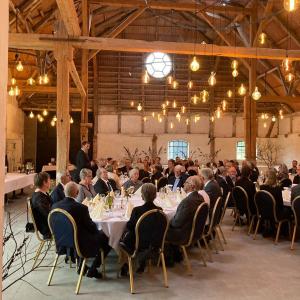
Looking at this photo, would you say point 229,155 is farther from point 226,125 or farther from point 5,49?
point 5,49

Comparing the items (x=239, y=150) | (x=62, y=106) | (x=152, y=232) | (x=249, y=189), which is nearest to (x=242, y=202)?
(x=249, y=189)

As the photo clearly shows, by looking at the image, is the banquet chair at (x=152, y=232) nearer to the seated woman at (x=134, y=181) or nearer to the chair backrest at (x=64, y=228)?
the chair backrest at (x=64, y=228)

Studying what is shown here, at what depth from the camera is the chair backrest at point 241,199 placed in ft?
23.0

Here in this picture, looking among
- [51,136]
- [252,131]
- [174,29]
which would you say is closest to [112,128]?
[51,136]

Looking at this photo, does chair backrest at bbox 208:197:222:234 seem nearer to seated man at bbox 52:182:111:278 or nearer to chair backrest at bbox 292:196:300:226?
chair backrest at bbox 292:196:300:226

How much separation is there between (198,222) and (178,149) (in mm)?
16595

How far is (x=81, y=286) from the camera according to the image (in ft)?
14.4

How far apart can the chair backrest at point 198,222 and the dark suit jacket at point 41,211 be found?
5.90 feet

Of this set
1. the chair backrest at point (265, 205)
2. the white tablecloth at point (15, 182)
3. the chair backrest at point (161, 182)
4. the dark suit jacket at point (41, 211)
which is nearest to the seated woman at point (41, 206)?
the dark suit jacket at point (41, 211)

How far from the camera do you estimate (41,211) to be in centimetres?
499

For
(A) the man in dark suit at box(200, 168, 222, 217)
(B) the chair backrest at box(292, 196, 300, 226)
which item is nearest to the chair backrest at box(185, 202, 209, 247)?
(A) the man in dark suit at box(200, 168, 222, 217)

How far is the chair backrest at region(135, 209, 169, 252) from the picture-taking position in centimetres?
430

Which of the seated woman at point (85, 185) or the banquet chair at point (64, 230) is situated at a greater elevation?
the seated woman at point (85, 185)

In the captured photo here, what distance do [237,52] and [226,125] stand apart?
12.2m
